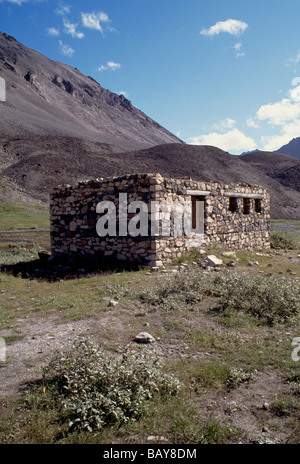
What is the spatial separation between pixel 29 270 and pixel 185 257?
5078 mm

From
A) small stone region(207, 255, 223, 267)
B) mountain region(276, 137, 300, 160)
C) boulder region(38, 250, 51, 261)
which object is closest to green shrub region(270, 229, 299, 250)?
small stone region(207, 255, 223, 267)

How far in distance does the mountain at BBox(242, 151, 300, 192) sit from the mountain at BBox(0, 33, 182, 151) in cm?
3206

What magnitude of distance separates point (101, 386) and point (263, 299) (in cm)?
364

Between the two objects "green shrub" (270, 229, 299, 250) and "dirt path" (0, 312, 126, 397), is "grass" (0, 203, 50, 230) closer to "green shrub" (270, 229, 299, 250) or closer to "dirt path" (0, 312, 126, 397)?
"green shrub" (270, 229, 299, 250)

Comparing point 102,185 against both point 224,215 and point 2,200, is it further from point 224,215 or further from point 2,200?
point 2,200

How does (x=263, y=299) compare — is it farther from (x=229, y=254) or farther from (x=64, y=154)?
(x=64, y=154)

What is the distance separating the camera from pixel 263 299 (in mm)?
5793

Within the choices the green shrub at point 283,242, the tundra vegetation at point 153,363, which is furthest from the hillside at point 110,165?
the tundra vegetation at point 153,363

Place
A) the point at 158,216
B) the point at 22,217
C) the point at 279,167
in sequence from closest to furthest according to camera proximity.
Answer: the point at 158,216 → the point at 22,217 → the point at 279,167

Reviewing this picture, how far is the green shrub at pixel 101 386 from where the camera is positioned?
284cm

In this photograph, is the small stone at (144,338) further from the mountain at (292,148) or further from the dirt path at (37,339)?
the mountain at (292,148)

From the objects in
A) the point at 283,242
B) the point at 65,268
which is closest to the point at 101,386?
the point at 65,268

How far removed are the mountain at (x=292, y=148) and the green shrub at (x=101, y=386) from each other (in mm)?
176742

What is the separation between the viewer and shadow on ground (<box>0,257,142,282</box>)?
30.8 feet
